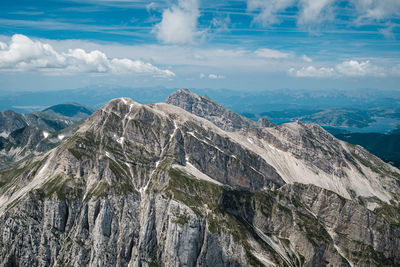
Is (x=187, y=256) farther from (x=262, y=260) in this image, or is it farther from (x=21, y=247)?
(x=21, y=247)

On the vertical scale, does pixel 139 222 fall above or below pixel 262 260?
above

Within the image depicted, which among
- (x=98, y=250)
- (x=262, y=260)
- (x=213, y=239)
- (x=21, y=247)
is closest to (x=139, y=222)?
(x=98, y=250)

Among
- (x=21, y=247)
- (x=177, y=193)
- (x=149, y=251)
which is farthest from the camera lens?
(x=177, y=193)

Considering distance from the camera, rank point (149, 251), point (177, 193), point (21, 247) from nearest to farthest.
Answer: point (21, 247) < point (149, 251) < point (177, 193)

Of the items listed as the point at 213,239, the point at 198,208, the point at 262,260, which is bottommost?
the point at 262,260

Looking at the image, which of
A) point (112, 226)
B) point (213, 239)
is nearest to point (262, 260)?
point (213, 239)

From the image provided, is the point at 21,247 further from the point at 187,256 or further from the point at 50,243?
the point at 187,256

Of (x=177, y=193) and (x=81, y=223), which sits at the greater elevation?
(x=177, y=193)

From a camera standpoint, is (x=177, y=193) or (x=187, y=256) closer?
(x=187, y=256)

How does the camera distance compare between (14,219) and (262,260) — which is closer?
(14,219)
